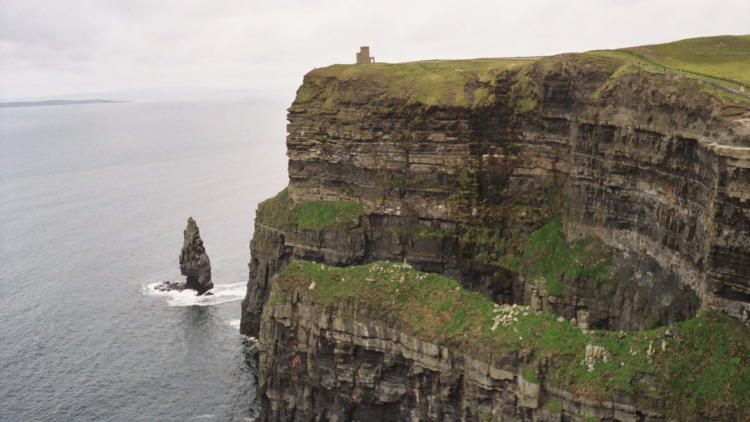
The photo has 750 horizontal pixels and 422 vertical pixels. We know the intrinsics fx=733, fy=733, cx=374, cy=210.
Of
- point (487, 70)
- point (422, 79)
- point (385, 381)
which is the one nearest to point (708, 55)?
point (487, 70)

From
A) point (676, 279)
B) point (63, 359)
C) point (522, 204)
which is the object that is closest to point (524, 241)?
point (522, 204)

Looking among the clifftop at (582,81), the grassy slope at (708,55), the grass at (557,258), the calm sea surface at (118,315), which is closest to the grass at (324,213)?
the clifftop at (582,81)

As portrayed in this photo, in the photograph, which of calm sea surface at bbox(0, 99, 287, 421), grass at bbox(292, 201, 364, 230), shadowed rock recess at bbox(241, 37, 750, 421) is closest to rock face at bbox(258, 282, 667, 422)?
shadowed rock recess at bbox(241, 37, 750, 421)

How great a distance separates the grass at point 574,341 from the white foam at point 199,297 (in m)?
42.5

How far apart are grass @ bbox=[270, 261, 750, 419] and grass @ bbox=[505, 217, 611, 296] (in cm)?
1300

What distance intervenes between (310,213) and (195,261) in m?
25.0

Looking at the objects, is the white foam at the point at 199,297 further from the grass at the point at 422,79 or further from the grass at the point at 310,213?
the grass at the point at 422,79

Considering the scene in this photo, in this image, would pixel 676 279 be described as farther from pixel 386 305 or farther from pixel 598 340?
pixel 386 305

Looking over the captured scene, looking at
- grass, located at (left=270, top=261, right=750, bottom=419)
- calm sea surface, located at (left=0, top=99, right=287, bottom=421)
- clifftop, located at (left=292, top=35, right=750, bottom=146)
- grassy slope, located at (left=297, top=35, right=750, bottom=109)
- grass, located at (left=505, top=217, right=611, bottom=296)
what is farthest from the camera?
calm sea surface, located at (left=0, top=99, right=287, bottom=421)

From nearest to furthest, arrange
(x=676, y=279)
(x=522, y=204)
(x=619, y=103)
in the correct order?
1. (x=676, y=279)
2. (x=619, y=103)
3. (x=522, y=204)

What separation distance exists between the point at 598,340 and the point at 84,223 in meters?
117

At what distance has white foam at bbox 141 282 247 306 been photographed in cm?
9938

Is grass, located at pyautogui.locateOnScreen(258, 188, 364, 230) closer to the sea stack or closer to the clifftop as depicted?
the clifftop

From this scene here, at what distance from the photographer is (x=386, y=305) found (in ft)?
190
